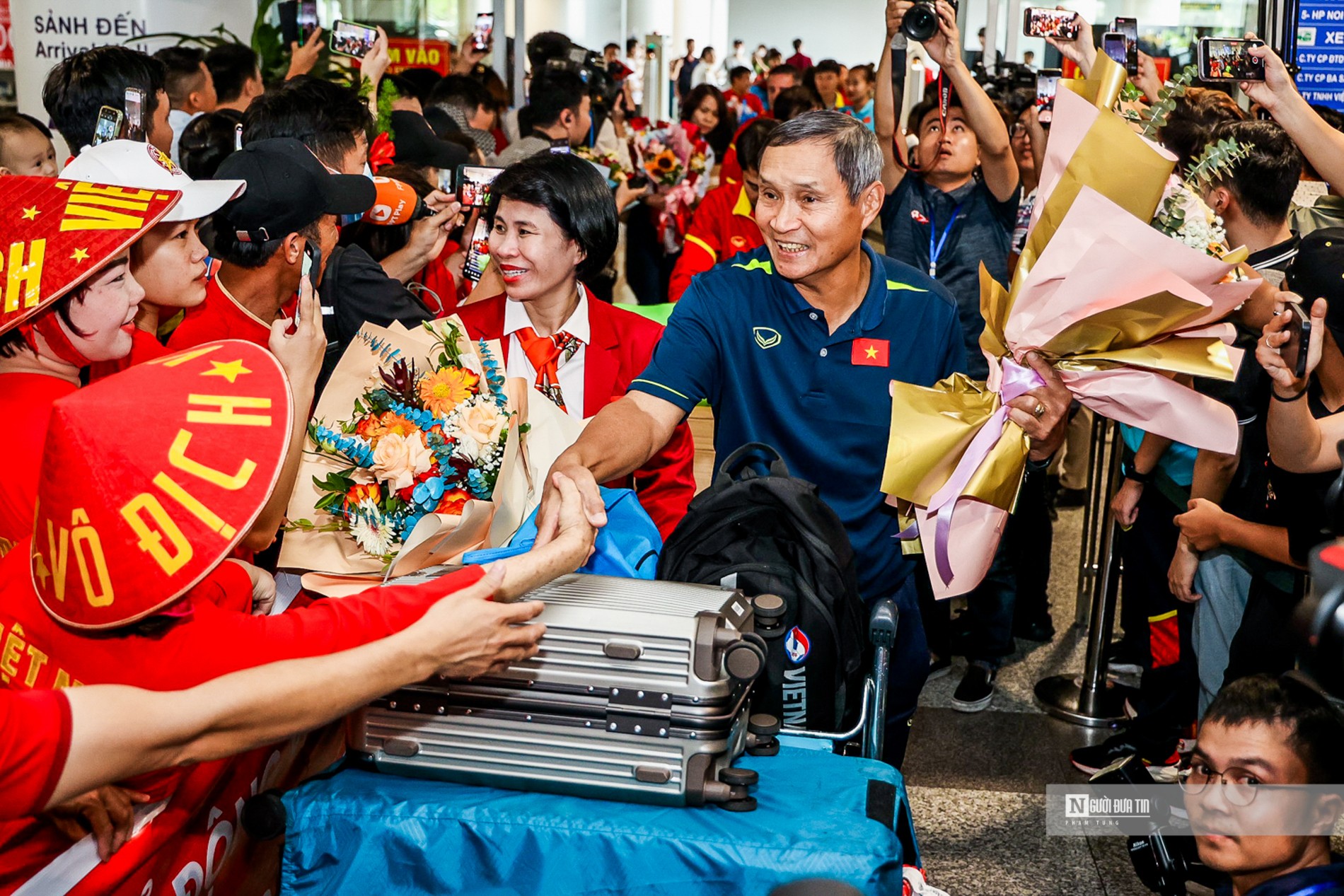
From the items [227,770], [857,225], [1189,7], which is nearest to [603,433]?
[857,225]

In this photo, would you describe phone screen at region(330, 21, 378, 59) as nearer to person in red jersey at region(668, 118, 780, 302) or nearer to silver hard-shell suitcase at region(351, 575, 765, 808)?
person in red jersey at region(668, 118, 780, 302)

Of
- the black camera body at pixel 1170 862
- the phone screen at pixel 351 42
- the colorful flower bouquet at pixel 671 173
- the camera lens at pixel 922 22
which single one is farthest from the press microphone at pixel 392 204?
the colorful flower bouquet at pixel 671 173

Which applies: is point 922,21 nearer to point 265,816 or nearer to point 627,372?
point 627,372

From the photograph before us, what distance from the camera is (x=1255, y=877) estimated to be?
6.42 feet

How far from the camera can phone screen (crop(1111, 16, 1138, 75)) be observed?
3.67 metres

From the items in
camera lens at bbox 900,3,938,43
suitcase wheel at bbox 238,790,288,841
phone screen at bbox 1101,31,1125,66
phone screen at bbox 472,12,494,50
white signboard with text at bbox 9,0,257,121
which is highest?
phone screen at bbox 472,12,494,50

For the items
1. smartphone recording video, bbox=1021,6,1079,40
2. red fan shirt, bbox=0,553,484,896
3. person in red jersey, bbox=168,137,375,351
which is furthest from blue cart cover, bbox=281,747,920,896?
smartphone recording video, bbox=1021,6,1079,40

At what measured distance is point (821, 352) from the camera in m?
2.40

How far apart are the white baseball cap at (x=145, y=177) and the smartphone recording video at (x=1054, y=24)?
2.44 metres

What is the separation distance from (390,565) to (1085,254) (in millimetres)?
1257

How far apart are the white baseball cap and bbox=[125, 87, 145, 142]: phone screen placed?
3.19 feet

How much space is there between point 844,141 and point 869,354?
0.43 meters

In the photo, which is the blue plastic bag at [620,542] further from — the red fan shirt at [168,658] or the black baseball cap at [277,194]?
the black baseball cap at [277,194]

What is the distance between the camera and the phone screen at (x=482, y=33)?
25.9ft
